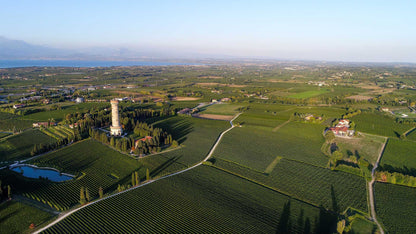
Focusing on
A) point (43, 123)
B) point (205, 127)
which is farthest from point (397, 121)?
point (43, 123)

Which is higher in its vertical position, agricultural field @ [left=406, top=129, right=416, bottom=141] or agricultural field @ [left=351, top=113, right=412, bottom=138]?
agricultural field @ [left=351, top=113, right=412, bottom=138]

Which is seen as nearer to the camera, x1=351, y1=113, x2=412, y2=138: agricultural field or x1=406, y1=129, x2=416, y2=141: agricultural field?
x1=406, y1=129, x2=416, y2=141: agricultural field

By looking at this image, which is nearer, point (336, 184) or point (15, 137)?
point (336, 184)

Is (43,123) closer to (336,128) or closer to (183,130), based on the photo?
(183,130)

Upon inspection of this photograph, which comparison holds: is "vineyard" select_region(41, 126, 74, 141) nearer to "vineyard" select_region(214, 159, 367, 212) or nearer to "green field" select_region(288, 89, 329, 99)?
"vineyard" select_region(214, 159, 367, 212)

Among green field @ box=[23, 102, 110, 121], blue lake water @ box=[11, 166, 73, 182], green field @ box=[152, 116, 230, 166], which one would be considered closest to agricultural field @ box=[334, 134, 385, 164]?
green field @ box=[152, 116, 230, 166]

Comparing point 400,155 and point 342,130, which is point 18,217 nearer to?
point 400,155

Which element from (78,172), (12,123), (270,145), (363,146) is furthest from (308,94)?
(12,123)
